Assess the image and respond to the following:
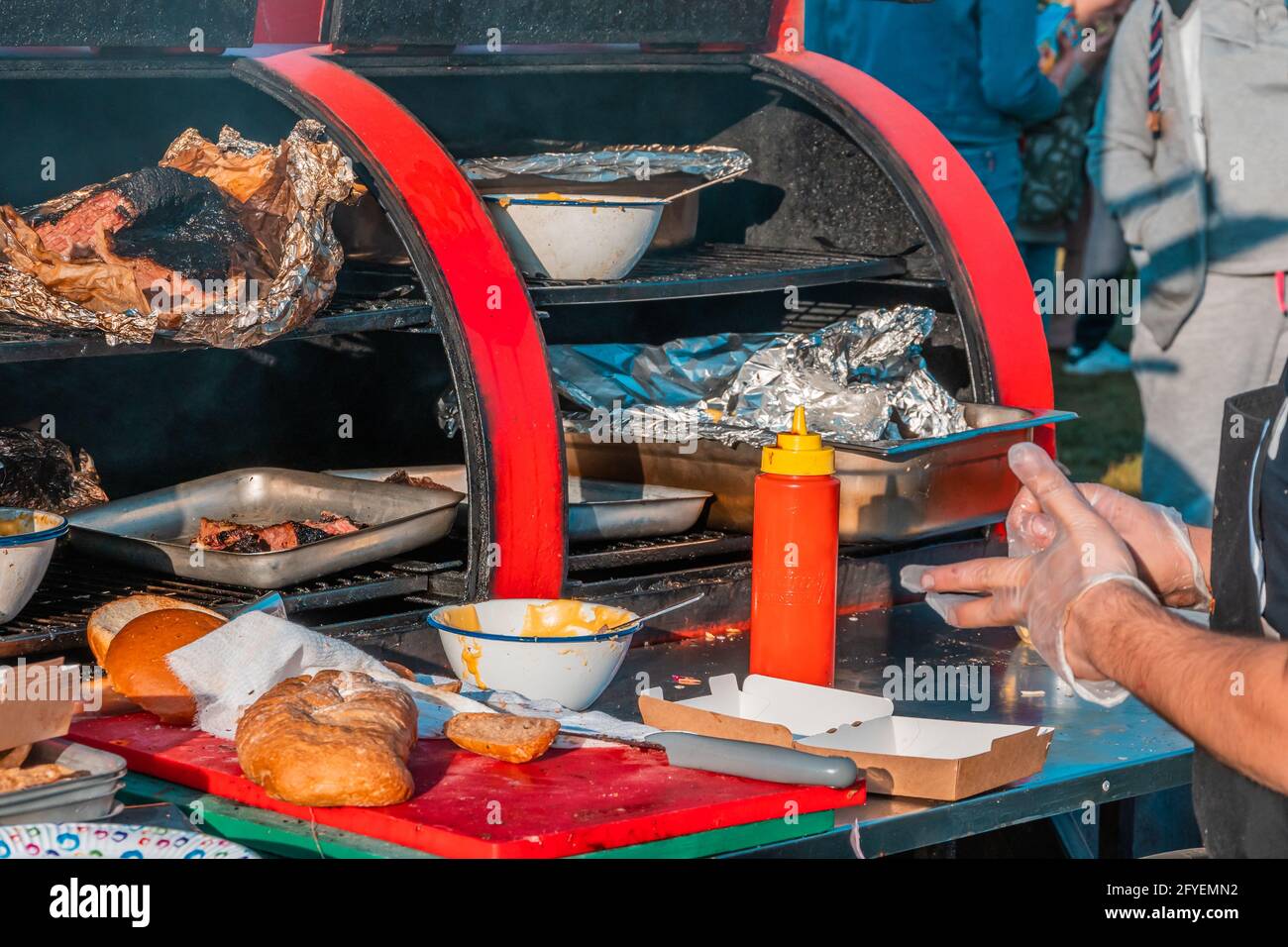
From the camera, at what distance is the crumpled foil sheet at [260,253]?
7.37 feet

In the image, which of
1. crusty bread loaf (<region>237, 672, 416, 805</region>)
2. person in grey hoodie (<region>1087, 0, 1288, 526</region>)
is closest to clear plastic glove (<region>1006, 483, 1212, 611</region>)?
crusty bread loaf (<region>237, 672, 416, 805</region>)

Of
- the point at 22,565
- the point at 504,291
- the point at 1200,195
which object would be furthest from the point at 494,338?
the point at 1200,195

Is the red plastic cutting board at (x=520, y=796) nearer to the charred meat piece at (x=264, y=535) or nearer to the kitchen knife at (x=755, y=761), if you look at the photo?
the kitchen knife at (x=755, y=761)

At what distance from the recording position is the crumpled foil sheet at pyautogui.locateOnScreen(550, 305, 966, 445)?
9.52 ft

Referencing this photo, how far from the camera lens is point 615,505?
276 centimetres

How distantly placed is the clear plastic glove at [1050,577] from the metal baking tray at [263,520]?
32.7 inches

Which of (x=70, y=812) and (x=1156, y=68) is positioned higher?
(x=1156, y=68)

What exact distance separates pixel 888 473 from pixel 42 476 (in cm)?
142

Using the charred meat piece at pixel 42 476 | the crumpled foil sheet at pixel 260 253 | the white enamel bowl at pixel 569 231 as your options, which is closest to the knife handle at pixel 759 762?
the crumpled foil sheet at pixel 260 253

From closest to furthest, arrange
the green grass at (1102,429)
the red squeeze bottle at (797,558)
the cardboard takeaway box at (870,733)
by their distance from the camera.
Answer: the cardboard takeaway box at (870,733), the red squeeze bottle at (797,558), the green grass at (1102,429)

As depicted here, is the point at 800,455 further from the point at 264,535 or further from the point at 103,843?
the point at 103,843

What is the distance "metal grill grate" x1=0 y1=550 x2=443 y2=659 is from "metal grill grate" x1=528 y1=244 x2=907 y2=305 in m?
0.51
